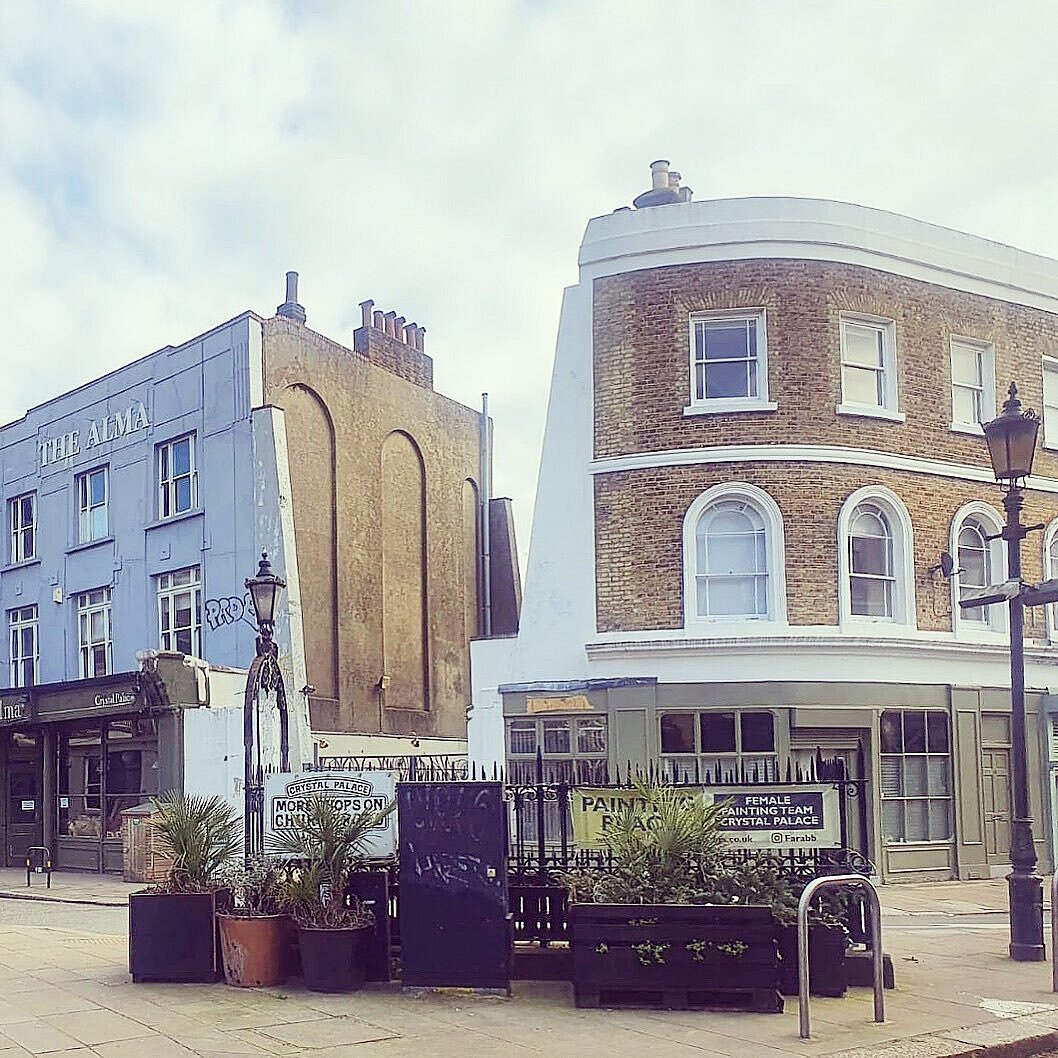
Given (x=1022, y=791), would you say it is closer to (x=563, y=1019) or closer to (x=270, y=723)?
(x=563, y=1019)

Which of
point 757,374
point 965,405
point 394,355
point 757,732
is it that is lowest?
point 757,732

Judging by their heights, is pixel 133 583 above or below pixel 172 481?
below

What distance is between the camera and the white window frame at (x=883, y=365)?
20.7m

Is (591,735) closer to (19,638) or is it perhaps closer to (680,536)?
(680,536)

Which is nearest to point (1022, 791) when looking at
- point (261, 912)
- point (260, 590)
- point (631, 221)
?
point (261, 912)

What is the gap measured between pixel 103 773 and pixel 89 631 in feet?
Answer: 11.6

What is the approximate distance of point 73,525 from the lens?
2786 cm

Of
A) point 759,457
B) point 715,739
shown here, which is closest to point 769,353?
point 759,457

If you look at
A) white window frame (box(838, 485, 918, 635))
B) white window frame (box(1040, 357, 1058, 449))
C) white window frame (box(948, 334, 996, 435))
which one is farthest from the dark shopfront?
white window frame (box(1040, 357, 1058, 449))

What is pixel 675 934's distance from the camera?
973cm

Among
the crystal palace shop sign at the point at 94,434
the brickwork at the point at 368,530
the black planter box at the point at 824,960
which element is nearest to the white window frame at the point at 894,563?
the brickwork at the point at 368,530

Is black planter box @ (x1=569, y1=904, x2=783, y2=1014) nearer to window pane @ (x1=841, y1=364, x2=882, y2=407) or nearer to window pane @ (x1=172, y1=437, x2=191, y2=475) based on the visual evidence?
window pane @ (x1=841, y1=364, x2=882, y2=407)

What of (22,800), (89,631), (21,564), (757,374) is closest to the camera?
(757,374)

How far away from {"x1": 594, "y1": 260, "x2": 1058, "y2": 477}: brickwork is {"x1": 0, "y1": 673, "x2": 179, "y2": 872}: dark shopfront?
8861 millimetres
